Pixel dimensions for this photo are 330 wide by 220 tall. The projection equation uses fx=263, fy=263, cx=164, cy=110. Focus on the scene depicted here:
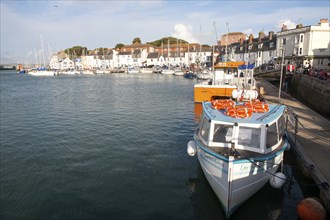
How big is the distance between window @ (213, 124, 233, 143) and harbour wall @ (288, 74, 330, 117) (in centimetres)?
1768

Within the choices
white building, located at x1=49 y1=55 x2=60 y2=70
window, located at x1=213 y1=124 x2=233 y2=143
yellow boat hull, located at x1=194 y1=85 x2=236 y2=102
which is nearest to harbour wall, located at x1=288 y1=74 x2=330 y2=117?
yellow boat hull, located at x1=194 y1=85 x2=236 y2=102

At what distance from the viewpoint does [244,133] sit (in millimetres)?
10750

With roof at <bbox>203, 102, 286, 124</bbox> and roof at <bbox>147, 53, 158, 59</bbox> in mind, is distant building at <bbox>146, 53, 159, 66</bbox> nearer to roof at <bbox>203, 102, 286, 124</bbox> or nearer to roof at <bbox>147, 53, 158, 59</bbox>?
roof at <bbox>147, 53, 158, 59</bbox>

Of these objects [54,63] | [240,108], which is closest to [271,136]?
[240,108]

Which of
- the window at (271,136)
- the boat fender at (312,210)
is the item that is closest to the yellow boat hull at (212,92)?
the window at (271,136)

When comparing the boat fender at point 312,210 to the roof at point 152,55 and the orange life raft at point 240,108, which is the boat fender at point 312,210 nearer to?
the orange life raft at point 240,108

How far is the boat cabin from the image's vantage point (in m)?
10.4

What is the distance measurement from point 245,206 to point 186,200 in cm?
248

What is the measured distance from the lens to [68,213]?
1053cm

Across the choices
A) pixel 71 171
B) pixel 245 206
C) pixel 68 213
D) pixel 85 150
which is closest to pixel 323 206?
pixel 245 206

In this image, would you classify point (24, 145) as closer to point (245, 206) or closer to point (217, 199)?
point (217, 199)

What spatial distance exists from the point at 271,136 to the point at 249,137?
1.31 metres

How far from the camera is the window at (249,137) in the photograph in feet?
34.4

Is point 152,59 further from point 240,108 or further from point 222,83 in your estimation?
point 240,108
